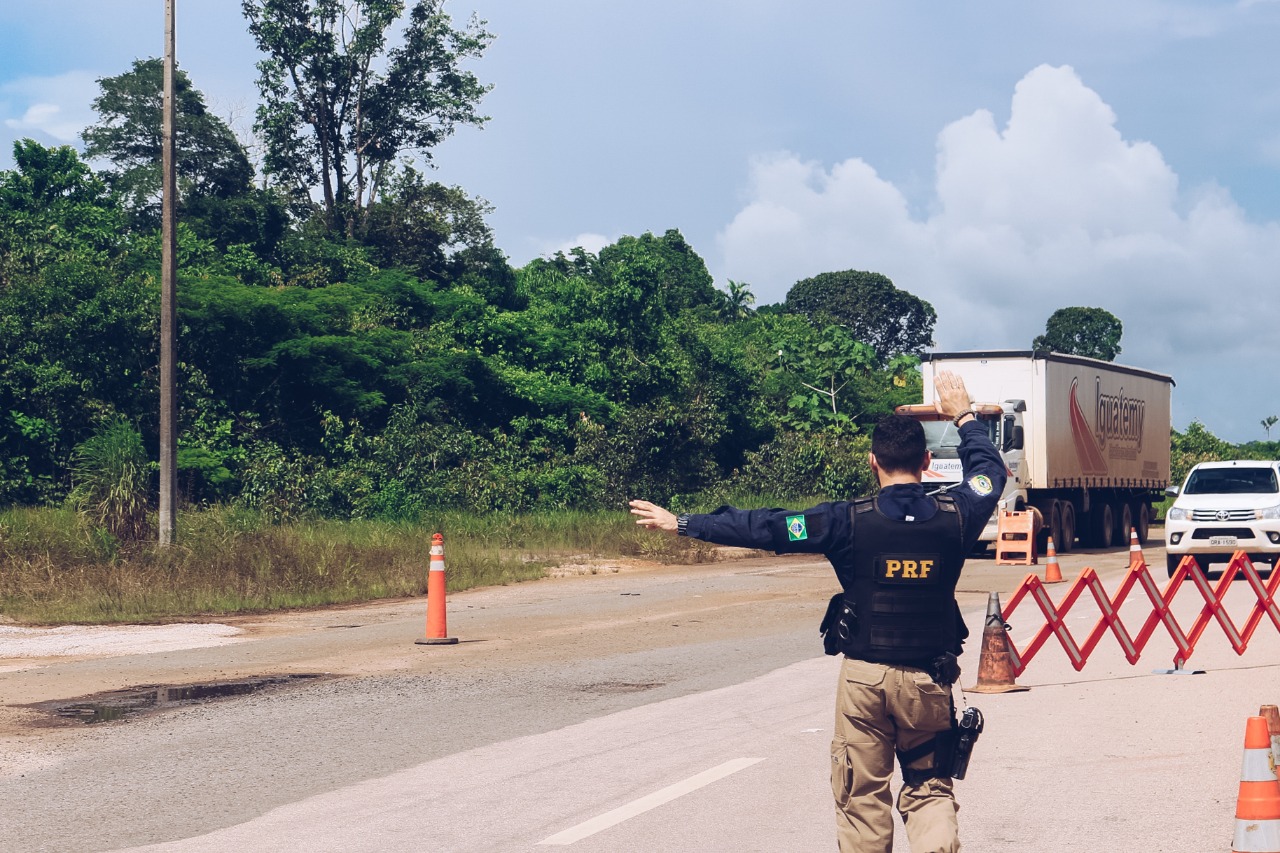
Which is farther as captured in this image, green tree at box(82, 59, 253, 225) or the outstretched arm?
green tree at box(82, 59, 253, 225)

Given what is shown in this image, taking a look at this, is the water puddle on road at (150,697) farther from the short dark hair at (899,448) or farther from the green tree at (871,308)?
the green tree at (871,308)

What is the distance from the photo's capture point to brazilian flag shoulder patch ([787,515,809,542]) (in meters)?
4.76

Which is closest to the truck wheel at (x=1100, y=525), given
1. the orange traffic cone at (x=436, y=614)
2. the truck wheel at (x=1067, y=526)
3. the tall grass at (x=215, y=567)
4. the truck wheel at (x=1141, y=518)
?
the truck wheel at (x=1067, y=526)

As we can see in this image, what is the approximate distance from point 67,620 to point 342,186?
37.2m

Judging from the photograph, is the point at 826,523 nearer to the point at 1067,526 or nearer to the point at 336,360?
the point at 1067,526

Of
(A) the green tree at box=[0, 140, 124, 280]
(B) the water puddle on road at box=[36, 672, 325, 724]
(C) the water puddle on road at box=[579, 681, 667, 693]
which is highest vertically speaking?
(A) the green tree at box=[0, 140, 124, 280]

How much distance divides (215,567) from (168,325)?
14.3 ft

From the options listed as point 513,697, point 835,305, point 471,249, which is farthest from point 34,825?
point 835,305

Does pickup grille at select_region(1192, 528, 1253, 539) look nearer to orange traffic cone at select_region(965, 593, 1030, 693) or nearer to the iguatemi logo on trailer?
the iguatemi logo on trailer

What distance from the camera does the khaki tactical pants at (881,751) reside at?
15.1ft

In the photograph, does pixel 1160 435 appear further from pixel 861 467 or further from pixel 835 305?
pixel 835 305

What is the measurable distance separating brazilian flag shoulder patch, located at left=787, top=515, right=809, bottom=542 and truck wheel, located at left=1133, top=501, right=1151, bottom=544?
108ft

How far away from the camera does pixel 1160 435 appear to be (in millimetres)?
37188

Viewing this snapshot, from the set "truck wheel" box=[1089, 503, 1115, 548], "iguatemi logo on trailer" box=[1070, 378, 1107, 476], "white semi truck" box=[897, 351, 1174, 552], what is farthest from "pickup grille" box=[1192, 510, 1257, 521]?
"truck wheel" box=[1089, 503, 1115, 548]
